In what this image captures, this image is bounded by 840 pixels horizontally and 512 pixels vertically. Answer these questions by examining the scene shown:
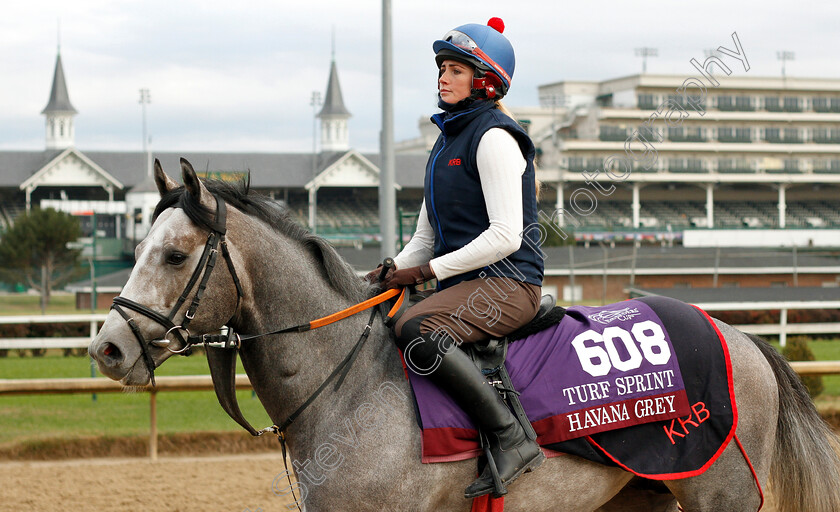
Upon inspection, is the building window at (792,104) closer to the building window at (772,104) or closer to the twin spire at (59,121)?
the building window at (772,104)

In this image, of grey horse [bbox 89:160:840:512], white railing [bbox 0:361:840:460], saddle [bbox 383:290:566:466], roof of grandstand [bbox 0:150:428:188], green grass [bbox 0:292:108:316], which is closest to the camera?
grey horse [bbox 89:160:840:512]

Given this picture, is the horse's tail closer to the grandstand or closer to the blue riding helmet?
the blue riding helmet

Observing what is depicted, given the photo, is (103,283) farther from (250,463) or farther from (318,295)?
(318,295)

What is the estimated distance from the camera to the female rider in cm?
249

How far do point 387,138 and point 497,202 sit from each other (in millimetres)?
4375

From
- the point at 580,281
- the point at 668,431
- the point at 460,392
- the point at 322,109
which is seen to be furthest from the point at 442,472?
the point at 322,109

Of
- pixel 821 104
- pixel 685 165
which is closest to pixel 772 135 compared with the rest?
pixel 821 104

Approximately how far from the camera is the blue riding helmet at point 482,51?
262 cm

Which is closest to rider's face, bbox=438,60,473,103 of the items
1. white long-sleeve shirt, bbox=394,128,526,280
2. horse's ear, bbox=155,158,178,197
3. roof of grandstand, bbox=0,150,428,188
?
white long-sleeve shirt, bbox=394,128,526,280

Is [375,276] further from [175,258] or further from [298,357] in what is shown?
[175,258]

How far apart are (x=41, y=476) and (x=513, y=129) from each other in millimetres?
5057

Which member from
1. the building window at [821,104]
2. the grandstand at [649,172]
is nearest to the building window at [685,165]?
the grandstand at [649,172]

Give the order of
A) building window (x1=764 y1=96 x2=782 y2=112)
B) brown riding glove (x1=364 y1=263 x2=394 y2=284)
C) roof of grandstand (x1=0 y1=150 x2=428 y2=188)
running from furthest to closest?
building window (x1=764 y1=96 x2=782 y2=112), roof of grandstand (x1=0 y1=150 x2=428 y2=188), brown riding glove (x1=364 y1=263 x2=394 y2=284)

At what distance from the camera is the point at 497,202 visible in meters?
2.49
